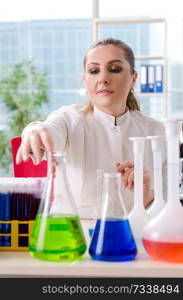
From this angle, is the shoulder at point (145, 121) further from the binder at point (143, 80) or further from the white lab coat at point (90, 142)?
the binder at point (143, 80)

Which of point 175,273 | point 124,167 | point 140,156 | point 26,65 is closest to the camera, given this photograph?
point 175,273

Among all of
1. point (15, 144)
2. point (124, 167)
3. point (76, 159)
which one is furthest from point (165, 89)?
point (124, 167)

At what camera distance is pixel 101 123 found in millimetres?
2021

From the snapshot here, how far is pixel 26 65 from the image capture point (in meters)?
5.56

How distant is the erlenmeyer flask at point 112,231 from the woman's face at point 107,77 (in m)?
0.92

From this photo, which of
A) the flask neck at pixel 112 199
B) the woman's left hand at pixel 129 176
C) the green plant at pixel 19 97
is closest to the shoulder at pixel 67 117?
the woman's left hand at pixel 129 176

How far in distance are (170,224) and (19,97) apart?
4715mm

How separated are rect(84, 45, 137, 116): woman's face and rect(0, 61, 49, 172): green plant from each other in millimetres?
3557

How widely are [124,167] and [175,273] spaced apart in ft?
1.44

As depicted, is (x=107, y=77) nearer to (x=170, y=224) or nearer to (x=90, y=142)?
(x=90, y=142)

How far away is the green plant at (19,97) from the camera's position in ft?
17.9

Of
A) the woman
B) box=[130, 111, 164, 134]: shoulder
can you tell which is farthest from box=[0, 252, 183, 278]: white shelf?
box=[130, 111, 164, 134]: shoulder

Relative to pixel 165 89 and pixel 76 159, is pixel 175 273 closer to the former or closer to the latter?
pixel 76 159

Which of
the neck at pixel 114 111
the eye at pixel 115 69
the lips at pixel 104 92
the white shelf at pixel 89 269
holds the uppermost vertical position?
the eye at pixel 115 69
